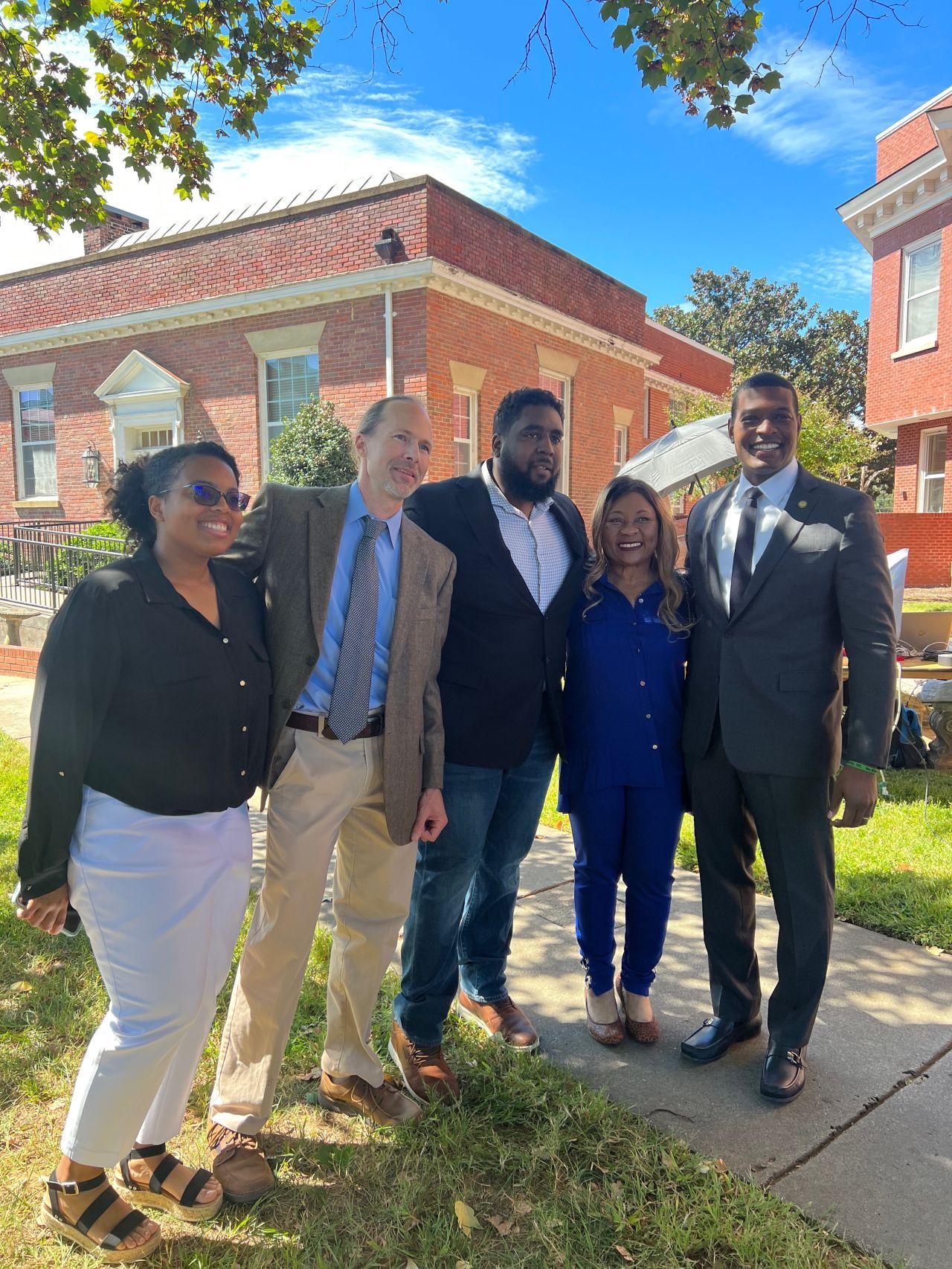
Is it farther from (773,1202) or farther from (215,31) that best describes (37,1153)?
(215,31)

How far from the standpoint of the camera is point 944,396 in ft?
58.7

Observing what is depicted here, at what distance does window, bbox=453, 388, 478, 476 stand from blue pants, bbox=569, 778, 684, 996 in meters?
12.3

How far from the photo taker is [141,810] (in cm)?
223

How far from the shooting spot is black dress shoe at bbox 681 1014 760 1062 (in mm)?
3166

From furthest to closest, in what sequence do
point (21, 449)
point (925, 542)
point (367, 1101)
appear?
1. point (21, 449)
2. point (925, 542)
3. point (367, 1101)

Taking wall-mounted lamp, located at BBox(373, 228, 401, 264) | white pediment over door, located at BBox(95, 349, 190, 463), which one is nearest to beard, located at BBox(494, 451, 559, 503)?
wall-mounted lamp, located at BBox(373, 228, 401, 264)

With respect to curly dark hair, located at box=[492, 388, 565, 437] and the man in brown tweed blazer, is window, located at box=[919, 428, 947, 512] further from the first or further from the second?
the man in brown tweed blazer

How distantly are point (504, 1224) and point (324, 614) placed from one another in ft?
5.72

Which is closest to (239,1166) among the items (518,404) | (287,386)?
(518,404)

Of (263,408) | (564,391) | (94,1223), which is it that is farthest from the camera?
(564,391)

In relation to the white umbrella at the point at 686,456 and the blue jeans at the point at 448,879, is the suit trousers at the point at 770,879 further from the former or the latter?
the white umbrella at the point at 686,456

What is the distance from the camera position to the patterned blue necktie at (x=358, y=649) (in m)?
2.65

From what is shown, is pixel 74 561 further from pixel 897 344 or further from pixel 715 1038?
pixel 897 344

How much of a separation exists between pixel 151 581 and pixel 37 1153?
184 centimetres
